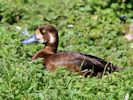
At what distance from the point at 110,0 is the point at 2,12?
2194mm

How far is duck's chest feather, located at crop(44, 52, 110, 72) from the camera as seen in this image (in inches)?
288

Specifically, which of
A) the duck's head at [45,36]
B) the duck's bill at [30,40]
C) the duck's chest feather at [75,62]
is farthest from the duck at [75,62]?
the duck's bill at [30,40]

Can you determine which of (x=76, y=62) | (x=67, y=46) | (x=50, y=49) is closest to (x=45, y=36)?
(x=50, y=49)

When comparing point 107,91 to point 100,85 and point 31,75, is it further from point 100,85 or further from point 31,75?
point 31,75

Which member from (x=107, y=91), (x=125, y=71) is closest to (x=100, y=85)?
(x=107, y=91)

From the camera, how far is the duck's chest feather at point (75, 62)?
7.32 meters

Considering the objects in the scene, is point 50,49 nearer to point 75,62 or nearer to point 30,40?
point 30,40

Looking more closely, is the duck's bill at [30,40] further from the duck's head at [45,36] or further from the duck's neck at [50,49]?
the duck's neck at [50,49]

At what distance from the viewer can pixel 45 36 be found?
26.9 ft

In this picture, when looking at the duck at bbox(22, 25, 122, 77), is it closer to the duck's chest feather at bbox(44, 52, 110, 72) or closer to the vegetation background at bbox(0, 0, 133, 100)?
the duck's chest feather at bbox(44, 52, 110, 72)

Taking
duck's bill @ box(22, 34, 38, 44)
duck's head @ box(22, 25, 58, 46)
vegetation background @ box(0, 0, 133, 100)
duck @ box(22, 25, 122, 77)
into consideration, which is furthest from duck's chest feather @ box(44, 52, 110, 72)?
duck's bill @ box(22, 34, 38, 44)

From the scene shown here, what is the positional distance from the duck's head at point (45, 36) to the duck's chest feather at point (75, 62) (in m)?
0.58

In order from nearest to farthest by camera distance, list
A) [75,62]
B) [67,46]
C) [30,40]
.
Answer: [75,62] → [30,40] → [67,46]

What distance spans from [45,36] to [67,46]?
1120mm
